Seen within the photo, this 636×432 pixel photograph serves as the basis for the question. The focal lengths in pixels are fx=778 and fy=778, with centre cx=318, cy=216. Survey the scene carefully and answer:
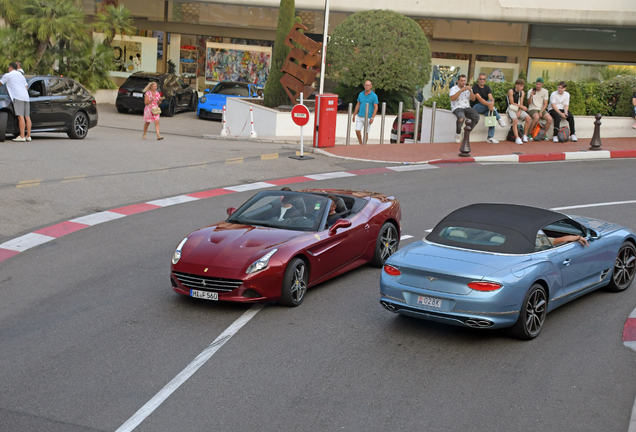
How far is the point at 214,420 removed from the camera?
605cm

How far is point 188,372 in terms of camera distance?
6.98 metres

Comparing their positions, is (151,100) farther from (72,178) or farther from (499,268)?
(499,268)

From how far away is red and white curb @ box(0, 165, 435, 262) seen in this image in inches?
456

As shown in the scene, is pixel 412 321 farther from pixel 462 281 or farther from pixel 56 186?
pixel 56 186

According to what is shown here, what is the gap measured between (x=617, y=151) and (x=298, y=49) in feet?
35.5

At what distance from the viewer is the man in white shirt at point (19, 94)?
1861 centimetres

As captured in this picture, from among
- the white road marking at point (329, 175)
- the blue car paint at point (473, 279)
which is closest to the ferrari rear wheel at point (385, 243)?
the blue car paint at point (473, 279)

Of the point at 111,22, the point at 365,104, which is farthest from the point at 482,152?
the point at 111,22

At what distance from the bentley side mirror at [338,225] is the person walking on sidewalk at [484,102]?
1360 cm

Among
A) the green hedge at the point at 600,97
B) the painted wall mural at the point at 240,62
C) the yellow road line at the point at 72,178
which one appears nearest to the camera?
the yellow road line at the point at 72,178

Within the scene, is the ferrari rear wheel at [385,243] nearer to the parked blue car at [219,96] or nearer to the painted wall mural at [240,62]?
the parked blue car at [219,96]

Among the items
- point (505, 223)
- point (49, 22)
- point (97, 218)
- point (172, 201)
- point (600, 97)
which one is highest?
point (49, 22)

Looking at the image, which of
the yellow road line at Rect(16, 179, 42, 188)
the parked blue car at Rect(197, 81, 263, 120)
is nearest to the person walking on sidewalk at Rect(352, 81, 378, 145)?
the yellow road line at Rect(16, 179, 42, 188)

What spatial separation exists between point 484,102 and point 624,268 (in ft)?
43.5
